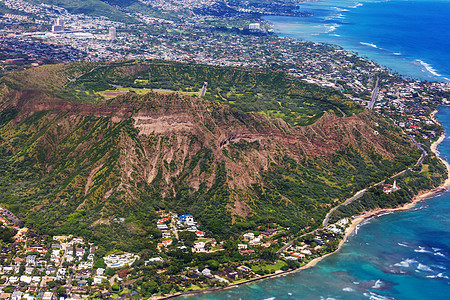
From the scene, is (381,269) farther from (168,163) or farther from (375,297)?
(168,163)

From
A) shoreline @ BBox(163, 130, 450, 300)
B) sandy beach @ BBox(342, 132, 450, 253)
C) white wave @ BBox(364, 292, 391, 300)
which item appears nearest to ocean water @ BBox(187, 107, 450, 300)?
white wave @ BBox(364, 292, 391, 300)

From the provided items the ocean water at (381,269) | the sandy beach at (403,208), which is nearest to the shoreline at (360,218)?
the sandy beach at (403,208)

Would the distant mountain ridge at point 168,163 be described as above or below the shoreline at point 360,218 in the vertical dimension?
above

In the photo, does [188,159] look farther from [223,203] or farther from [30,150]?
[30,150]

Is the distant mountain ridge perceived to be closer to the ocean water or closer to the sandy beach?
the sandy beach

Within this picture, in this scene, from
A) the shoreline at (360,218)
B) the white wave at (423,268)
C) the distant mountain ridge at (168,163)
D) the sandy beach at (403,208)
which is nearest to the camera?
the shoreline at (360,218)

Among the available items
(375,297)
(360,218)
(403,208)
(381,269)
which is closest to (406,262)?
(381,269)

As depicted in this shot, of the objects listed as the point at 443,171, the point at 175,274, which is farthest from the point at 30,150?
the point at 443,171

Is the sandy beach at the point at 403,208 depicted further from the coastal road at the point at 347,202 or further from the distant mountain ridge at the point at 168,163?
the distant mountain ridge at the point at 168,163
